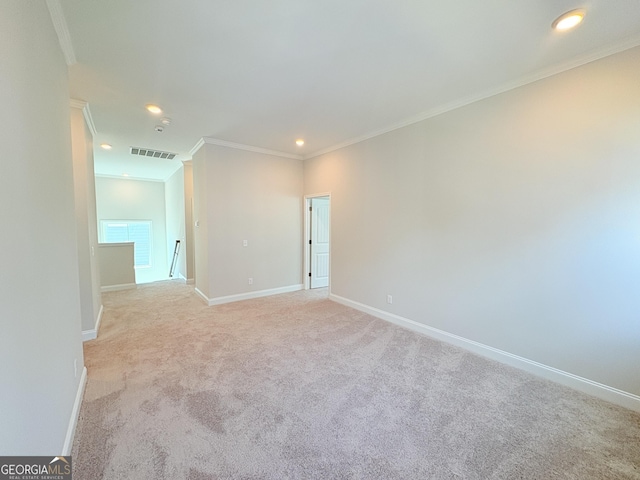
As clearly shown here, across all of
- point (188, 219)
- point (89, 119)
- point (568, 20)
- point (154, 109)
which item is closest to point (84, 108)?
point (89, 119)

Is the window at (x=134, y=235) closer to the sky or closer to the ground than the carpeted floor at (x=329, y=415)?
closer to the sky

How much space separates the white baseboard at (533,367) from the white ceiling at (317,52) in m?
2.75


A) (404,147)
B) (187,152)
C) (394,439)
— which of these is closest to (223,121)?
(187,152)

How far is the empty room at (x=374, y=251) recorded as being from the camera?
153cm

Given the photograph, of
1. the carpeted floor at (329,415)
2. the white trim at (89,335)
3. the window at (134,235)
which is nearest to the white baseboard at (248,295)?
the carpeted floor at (329,415)

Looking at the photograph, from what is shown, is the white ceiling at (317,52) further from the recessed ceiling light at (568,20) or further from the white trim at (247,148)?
the white trim at (247,148)

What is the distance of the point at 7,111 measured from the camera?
104cm

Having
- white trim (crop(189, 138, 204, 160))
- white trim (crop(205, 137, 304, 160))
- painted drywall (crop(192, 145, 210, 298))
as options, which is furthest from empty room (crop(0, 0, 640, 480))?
painted drywall (crop(192, 145, 210, 298))

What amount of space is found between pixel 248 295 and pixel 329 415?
A: 11.0 feet

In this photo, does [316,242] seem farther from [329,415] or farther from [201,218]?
[329,415]

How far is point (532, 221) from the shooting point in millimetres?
2549

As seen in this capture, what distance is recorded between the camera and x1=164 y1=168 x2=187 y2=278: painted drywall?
6.52m

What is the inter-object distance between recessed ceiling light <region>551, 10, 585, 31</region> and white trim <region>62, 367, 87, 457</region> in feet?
14.0

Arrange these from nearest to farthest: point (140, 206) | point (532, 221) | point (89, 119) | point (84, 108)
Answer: point (532, 221), point (84, 108), point (89, 119), point (140, 206)
